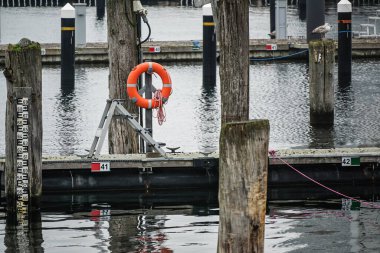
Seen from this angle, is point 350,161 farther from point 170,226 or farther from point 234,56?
point 234,56

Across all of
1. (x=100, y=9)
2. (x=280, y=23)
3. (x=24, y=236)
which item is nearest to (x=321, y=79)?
(x=24, y=236)

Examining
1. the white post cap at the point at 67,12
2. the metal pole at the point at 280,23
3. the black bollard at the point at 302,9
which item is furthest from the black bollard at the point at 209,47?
the black bollard at the point at 302,9

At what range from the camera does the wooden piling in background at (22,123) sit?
16.5m

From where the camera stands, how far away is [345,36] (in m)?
Result: 30.3

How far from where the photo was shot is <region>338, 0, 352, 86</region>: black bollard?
3020 centimetres

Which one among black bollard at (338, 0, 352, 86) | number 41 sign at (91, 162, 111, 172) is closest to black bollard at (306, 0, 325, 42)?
black bollard at (338, 0, 352, 86)

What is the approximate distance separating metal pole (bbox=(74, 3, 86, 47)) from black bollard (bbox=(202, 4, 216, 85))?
19.1 ft

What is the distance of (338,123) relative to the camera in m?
25.3

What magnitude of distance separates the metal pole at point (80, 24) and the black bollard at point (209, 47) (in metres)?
5.84

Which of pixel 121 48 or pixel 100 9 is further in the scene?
pixel 100 9

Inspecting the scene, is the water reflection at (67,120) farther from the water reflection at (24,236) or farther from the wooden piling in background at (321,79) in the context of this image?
the water reflection at (24,236)

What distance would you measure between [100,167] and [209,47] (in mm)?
14067

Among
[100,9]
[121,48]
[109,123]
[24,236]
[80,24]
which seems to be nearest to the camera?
[24,236]

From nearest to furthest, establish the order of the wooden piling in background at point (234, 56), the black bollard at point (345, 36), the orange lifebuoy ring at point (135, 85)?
the wooden piling in background at point (234, 56)
the orange lifebuoy ring at point (135, 85)
the black bollard at point (345, 36)
